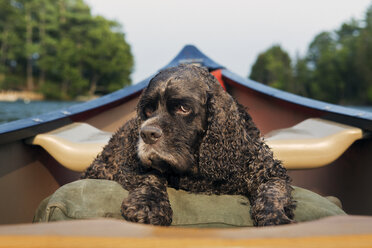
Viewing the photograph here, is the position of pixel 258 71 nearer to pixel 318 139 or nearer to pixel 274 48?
pixel 274 48

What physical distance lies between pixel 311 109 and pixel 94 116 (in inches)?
109

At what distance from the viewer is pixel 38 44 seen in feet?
169

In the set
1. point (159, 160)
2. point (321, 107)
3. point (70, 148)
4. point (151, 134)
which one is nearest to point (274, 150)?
point (321, 107)

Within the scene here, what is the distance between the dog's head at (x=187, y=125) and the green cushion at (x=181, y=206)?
21cm

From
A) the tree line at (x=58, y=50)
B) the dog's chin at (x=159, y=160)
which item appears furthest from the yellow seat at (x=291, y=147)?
the tree line at (x=58, y=50)

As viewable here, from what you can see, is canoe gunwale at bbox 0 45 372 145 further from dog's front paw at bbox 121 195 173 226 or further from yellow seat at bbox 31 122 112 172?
dog's front paw at bbox 121 195 173 226

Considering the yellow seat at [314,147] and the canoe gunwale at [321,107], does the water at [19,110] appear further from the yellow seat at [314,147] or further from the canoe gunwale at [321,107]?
the yellow seat at [314,147]

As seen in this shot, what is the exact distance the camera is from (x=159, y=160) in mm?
2121

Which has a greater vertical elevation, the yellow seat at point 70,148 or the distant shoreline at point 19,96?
the yellow seat at point 70,148

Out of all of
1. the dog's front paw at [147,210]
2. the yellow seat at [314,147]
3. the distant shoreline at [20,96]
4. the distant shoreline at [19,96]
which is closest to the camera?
the dog's front paw at [147,210]

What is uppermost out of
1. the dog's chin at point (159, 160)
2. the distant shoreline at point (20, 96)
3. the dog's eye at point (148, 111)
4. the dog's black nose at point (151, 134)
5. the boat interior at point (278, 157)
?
the dog's eye at point (148, 111)

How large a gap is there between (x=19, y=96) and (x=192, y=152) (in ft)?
159

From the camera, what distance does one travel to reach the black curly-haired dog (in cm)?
207

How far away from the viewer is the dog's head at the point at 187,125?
2096mm
